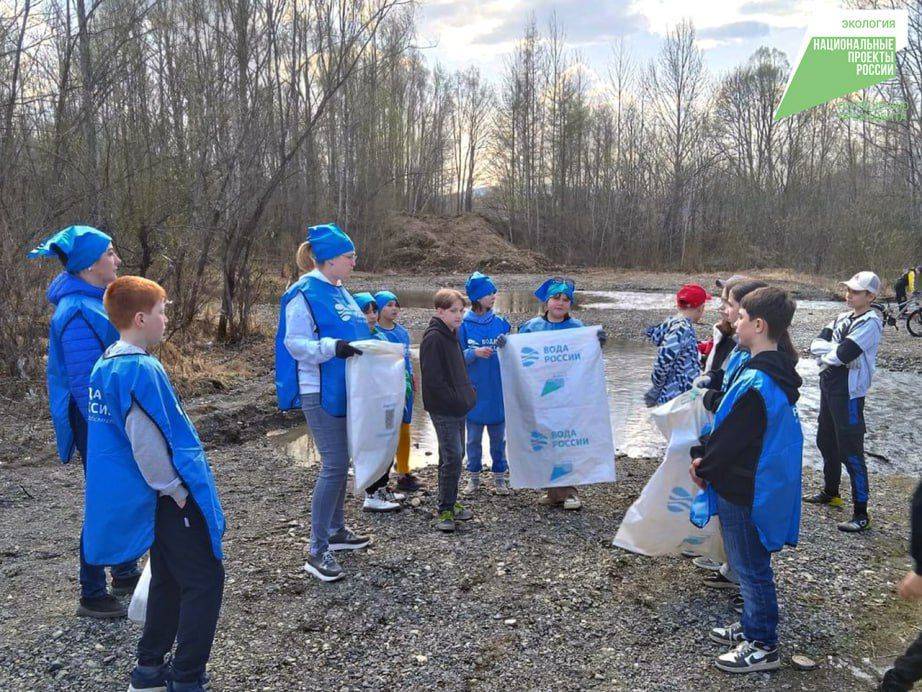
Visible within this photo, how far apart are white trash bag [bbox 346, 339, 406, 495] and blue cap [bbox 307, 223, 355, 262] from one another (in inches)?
21.5

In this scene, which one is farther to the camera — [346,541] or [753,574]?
[346,541]

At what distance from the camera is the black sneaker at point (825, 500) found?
5578 millimetres

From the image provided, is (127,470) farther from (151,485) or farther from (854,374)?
(854,374)

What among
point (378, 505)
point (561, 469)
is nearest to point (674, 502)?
point (561, 469)

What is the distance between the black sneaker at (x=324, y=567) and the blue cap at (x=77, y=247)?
2104 millimetres

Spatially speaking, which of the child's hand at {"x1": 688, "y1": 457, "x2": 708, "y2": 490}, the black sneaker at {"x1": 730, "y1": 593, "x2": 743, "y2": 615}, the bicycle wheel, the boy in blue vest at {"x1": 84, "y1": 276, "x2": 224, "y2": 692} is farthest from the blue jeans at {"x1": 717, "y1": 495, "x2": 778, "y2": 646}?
the bicycle wheel

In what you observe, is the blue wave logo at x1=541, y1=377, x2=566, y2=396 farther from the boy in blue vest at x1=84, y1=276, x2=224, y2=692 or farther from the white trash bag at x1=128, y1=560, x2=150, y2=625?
the white trash bag at x1=128, y1=560, x2=150, y2=625

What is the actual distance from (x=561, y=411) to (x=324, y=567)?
2.13m

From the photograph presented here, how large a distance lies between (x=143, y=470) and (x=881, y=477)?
6612 mm

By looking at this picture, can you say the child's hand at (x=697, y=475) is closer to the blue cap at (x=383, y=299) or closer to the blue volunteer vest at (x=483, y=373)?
the blue volunteer vest at (x=483, y=373)

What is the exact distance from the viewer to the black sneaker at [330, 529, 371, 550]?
459 centimetres

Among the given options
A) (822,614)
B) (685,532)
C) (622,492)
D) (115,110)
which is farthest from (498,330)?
(115,110)

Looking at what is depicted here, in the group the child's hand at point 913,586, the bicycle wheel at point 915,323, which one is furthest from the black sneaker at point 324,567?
the bicycle wheel at point 915,323

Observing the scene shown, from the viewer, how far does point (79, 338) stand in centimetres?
356
